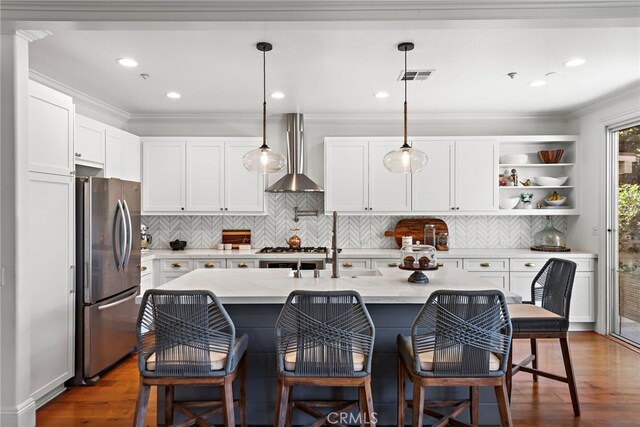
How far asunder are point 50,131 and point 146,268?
1883 millimetres

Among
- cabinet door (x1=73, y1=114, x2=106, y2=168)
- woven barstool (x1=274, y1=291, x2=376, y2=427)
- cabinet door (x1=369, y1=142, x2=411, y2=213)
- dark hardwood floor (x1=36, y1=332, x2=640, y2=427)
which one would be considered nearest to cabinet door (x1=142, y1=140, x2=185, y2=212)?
cabinet door (x1=73, y1=114, x2=106, y2=168)

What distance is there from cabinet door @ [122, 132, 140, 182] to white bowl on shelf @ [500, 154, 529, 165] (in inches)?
175

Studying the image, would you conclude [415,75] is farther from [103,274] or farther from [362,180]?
[103,274]

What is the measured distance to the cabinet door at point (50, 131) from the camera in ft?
8.95

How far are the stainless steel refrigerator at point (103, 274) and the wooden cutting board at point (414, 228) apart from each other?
9.84 feet

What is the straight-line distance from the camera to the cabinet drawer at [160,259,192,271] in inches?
181

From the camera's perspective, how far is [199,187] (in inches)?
193

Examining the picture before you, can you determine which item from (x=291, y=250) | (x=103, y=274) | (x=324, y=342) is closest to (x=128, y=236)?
(x=103, y=274)

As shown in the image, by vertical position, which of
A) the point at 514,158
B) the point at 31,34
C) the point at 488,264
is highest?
the point at 31,34

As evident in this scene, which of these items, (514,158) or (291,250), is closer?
(291,250)

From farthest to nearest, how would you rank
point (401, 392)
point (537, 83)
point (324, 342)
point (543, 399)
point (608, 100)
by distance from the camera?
point (608, 100) → point (537, 83) → point (543, 399) → point (401, 392) → point (324, 342)

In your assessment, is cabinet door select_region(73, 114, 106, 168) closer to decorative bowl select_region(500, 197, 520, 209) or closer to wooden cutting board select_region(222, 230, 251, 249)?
wooden cutting board select_region(222, 230, 251, 249)

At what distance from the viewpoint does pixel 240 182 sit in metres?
4.90

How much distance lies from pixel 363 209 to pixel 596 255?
2633mm
